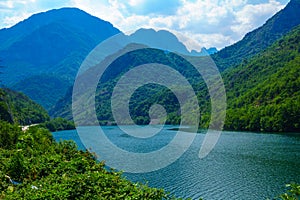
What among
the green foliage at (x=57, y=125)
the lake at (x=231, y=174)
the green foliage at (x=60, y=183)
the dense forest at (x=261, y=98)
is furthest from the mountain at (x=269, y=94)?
the green foliage at (x=57, y=125)

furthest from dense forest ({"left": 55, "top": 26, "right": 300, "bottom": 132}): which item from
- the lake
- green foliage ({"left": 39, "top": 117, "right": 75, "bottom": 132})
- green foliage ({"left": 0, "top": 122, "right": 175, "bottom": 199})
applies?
green foliage ({"left": 0, "top": 122, "right": 175, "bottom": 199})

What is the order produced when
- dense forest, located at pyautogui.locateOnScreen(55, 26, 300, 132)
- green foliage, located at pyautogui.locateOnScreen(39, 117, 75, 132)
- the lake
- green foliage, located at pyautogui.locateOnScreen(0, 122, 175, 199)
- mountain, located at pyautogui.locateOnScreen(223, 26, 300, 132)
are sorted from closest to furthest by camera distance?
green foliage, located at pyautogui.locateOnScreen(0, 122, 175, 199), the lake, mountain, located at pyautogui.locateOnScreen(223, 26, 300, 132), dense forest, located at pyautogui.locateOnScreen(55, 26, 300, 132), green foliage, located at pyautogui.locateOnScreen(39, 117, 75, 132)

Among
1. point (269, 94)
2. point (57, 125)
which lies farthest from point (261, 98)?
→ point (57, 125)

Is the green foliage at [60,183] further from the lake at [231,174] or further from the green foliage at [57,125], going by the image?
the green foliage at [57,125]

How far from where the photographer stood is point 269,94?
106 metres

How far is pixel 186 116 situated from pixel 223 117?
1436 inches

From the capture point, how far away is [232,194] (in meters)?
29.2

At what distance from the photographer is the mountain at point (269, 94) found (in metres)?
81.5

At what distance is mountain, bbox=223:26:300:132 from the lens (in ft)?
267

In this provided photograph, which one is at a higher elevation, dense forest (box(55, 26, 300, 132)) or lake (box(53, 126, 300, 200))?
dense forest (box(55, 26, 300, 132))

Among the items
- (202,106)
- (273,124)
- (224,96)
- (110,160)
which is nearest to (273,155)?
(110,160)

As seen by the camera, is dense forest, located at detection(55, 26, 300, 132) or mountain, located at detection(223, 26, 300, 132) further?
dense forest, located at detection(55, 26, 300, 132)

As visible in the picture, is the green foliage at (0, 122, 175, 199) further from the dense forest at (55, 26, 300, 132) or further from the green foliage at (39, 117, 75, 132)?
the green foliage at (39, 117, 75, 132)

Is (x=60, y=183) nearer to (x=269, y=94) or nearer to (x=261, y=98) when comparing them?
(x=269, y=94)
